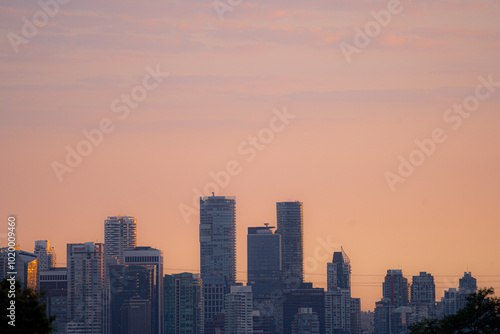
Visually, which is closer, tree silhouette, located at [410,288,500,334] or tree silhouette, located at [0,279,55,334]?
tree silhouette, located at [0,279,55,334]

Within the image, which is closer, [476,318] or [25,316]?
[25,316]

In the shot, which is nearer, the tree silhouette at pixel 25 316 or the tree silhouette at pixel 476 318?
the tree silhouette at pixel 25 316

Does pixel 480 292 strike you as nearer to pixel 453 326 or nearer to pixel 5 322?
pixel 453 326

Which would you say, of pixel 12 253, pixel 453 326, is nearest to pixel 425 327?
pixel 453 326
